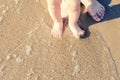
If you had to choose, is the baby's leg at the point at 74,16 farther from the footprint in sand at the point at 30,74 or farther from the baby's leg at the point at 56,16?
the footprint in sand at the point at 30,74

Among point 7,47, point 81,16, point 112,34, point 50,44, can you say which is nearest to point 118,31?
point 112,34

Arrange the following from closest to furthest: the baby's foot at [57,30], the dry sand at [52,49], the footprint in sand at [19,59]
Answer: the dry sand at [52,49], the footprint in sand at [19,59], the baby's foot at [57,30]

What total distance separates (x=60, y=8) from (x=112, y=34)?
52cm

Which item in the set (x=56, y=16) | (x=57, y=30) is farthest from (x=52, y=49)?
(x=56, y=16)

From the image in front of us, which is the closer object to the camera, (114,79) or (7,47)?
(114,79)

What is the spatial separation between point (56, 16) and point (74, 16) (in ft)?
0.55

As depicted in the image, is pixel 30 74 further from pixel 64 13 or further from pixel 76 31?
pixel 64 13

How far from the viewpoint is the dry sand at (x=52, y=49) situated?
9.34 ft

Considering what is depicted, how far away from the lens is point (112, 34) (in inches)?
119

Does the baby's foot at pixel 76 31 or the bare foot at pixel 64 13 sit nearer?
the baby's foot at pixel 76 31

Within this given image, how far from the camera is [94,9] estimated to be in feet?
10.5

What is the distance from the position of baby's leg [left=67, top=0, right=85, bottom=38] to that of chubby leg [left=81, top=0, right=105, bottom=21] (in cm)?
21

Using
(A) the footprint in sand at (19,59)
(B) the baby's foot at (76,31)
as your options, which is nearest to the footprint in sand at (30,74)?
(A) the footprint in sand at (19,59)

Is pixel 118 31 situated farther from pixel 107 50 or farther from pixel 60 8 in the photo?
pixel 60 8
